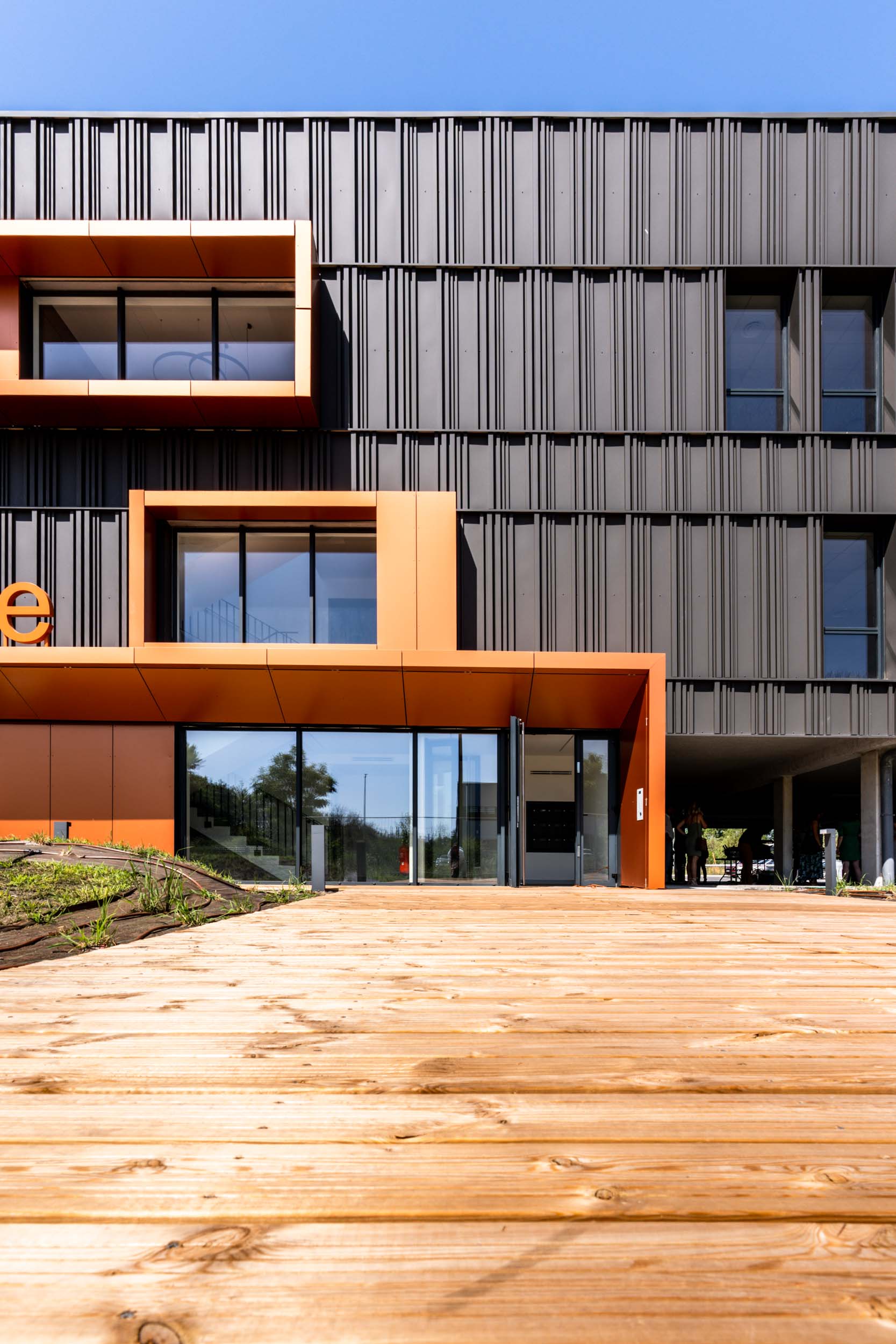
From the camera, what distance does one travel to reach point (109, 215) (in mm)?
15492

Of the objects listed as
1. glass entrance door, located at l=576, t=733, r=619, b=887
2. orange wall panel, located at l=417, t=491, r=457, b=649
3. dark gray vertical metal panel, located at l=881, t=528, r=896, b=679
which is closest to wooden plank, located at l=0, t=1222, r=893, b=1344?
orange wall panel, located at l=417, t=491, r=457, b=649

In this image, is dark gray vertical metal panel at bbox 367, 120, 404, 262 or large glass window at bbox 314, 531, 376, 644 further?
dark gray vertical metal panel at bbox 367, 120, 404, 262

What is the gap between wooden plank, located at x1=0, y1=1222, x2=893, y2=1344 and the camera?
1.09 meters

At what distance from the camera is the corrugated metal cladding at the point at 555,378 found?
14758 millimetres

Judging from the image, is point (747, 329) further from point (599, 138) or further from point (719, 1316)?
point (719, 1316)

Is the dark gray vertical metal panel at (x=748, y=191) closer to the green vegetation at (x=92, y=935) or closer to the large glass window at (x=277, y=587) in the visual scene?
the large glass window at (x=277, y=587)

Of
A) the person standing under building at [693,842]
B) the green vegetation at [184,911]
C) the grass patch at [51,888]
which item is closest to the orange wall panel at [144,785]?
the grass patch at [51,888]

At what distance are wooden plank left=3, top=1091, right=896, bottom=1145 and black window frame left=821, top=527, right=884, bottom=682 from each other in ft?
46.1

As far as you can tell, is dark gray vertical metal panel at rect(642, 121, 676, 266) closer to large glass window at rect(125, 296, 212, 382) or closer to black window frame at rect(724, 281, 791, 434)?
black window frame at rect(724, 281, 791, 434)

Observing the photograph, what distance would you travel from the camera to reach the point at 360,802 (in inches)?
598

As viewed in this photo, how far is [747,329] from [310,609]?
9.68 m

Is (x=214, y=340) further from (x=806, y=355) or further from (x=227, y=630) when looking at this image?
(x=806, y=355)

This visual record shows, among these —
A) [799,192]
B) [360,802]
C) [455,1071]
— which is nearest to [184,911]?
[455,1071]

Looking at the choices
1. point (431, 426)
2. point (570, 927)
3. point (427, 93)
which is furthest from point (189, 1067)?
point (427, 93)
